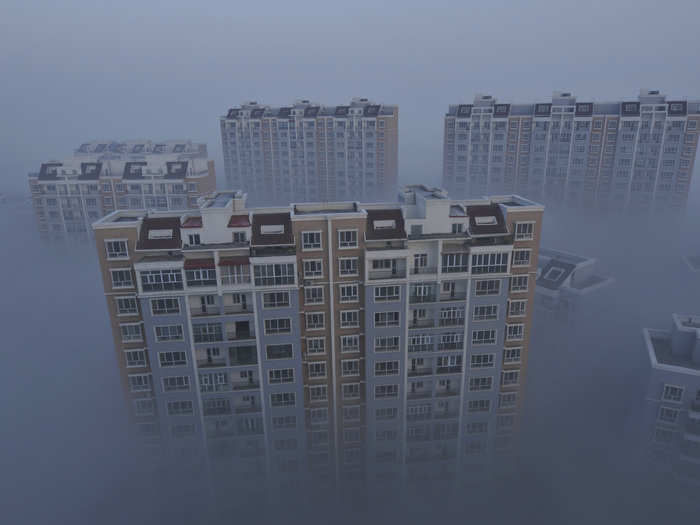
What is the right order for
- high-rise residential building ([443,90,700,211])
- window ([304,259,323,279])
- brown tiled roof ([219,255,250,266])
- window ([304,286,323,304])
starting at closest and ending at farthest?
brown tiled roof ([219,255,250,266]) < window ([304,259,323,279]) < window ([304,286,323,304]) < high-rise residential building ([443,90,700,211])

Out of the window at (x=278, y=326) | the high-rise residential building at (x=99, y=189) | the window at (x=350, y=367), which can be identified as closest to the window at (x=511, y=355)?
the window at (x=350, y=367)

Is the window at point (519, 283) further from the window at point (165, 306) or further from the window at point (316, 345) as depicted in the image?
the window at point (165, 306)

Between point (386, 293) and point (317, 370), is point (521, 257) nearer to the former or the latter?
point (386, 293)

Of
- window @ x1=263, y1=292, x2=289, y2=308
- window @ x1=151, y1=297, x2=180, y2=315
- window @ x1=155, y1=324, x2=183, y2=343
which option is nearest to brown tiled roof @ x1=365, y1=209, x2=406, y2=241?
window @ x1=263, y1=292, x2=289, y2=308

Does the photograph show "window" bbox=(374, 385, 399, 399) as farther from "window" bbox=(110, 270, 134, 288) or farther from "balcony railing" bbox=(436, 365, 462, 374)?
"window" bbox=(110, 270, 134, 288)

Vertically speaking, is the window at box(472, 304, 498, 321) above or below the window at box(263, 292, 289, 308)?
below

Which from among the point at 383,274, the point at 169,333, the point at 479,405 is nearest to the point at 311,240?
the point at 383,274
